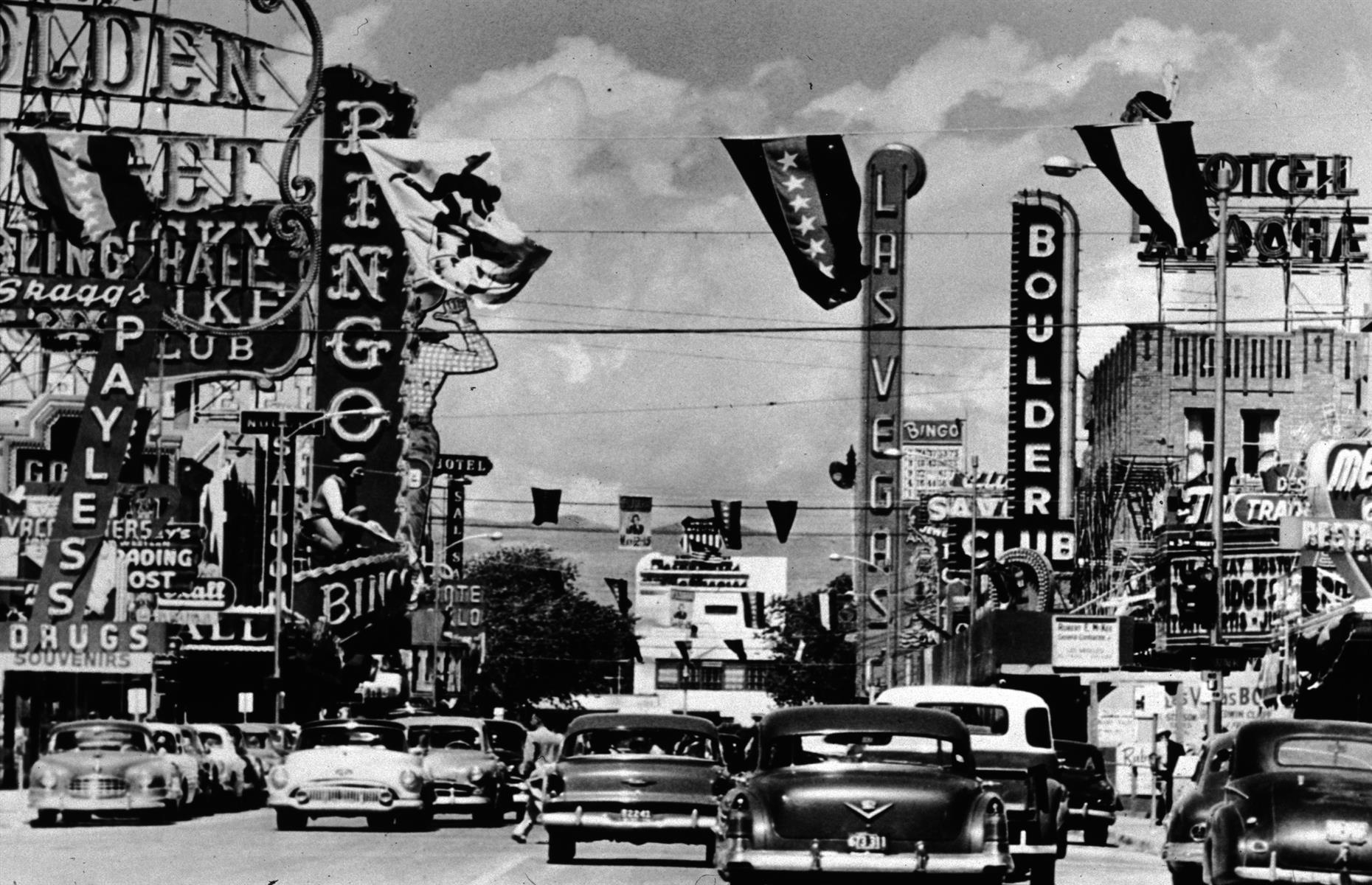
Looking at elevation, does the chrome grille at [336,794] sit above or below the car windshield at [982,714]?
below

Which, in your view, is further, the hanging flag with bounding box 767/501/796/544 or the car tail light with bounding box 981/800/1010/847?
the hanging flag with bounding box 767/501/796/544

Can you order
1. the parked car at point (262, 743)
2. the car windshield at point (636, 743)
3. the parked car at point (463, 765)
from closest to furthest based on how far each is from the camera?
1. the car windshield at point (636, 743)
2. the parked car at point (463, 765)
3. the parked car at point (262, 743)

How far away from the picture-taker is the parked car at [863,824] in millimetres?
18469

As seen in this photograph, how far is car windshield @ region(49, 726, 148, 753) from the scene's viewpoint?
36.8 metres

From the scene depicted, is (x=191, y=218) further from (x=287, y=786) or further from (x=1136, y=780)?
(x=287, y=786)

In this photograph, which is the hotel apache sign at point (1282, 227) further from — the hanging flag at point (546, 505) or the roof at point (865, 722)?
the roof at point (865, 722)

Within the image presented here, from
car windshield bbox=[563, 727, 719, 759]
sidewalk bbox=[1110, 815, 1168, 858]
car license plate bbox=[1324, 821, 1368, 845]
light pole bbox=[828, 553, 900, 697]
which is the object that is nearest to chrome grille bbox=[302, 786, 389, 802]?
car windshield bbox=[563, 727, 719, 759]

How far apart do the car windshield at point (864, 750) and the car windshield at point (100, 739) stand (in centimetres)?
1917

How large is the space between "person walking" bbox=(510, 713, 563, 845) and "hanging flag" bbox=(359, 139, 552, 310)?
36.3 metres

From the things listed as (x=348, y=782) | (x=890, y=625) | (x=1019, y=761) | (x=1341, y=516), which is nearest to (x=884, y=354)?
(x=890, y=625)

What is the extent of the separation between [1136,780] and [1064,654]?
722 cm

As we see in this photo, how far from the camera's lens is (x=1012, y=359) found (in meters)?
80.6

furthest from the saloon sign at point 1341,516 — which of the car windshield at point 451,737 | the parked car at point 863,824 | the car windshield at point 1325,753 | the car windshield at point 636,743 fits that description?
the parked car at point 863,824

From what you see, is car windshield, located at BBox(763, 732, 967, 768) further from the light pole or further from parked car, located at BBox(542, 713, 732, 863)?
the light pole
